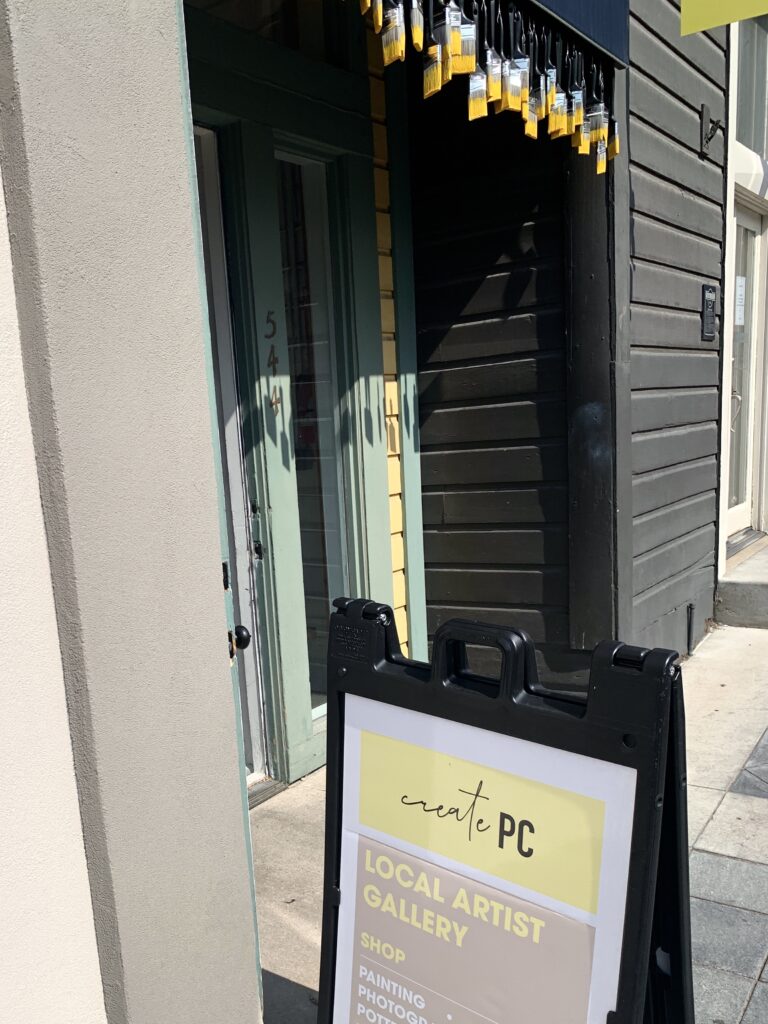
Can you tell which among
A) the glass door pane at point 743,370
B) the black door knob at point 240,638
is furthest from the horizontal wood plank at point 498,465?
the glass door pane at point 743,370

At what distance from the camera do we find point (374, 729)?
165 centimetres

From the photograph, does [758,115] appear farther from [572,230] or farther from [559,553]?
[559,553]

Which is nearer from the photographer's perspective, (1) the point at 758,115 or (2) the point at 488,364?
(2) the point at 488,364

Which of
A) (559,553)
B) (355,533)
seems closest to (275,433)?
(355,533)

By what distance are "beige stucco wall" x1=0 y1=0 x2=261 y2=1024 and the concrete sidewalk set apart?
70 cm

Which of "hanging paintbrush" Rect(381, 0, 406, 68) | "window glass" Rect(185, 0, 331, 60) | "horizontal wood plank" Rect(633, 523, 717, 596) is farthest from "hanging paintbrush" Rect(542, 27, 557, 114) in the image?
"horizontal wood plank" Rect(633, 523, 717, 596)

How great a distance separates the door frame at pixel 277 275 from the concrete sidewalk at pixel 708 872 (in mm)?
492

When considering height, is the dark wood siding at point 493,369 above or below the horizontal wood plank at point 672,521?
above

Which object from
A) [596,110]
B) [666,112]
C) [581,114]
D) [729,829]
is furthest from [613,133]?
[729,829]

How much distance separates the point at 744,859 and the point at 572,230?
2780 millimetres

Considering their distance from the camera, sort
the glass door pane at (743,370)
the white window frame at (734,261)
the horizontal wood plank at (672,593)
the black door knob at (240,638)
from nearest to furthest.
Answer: the black door knob at (240,638) < the horizontal wood plank at (672,593) < the white window frame at (734,261) < the glass door pane at (743,370)

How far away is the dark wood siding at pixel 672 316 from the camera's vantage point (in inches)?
167

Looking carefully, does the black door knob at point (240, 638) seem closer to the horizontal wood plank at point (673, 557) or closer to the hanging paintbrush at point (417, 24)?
the hanging paintbrush at point (417, 24)

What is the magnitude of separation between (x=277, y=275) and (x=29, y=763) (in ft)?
7.92
